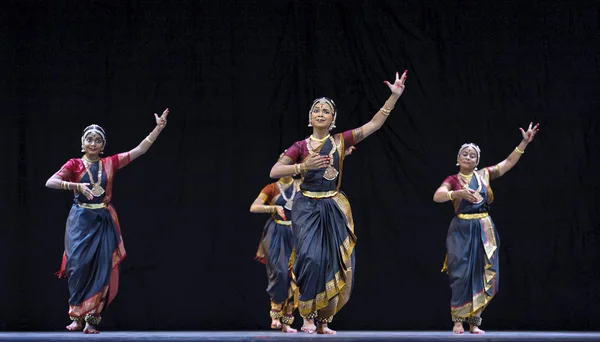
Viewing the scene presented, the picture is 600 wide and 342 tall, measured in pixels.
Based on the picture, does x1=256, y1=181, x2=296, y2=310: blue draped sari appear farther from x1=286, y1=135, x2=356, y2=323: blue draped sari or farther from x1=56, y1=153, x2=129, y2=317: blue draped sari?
x1=286, y1=135, x2=356, y2=323: blue draped sari

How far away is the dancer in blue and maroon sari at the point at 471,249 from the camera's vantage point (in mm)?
5363

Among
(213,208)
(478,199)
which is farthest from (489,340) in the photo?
(213,208)

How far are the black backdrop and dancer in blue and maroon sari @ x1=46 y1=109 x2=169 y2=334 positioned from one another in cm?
80

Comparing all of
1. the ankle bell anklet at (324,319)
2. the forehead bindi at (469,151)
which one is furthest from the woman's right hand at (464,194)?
the ankle bell anklet at (324,319)

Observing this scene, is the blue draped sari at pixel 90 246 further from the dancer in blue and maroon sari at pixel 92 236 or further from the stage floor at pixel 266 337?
the stage floor at pixel 266 337

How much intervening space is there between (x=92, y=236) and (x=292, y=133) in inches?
64.2

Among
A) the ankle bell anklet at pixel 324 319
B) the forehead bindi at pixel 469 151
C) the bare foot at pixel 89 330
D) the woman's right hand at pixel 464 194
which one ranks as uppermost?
the forehead bindi at pixel 469 151

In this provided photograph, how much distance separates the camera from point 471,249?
17.7ft

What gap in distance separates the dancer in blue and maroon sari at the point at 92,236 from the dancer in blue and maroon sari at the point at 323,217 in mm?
1058

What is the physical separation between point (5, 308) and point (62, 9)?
2.10m

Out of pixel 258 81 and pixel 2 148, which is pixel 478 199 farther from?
pixel 2 148

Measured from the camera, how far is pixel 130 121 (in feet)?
20.4

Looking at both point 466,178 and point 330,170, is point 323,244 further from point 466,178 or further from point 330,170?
point 466,178

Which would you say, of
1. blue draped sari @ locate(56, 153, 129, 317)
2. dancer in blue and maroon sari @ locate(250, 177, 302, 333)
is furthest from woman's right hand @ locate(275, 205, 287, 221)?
blue draped sari @ locate(56, 153, 129, 317)
